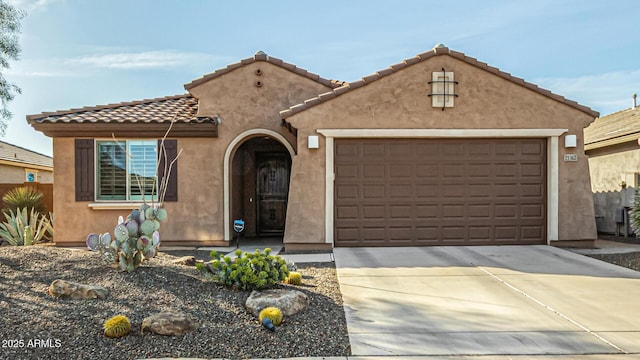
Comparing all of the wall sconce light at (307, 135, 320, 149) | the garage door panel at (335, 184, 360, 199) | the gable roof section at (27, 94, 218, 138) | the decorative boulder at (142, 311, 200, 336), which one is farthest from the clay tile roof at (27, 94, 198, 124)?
the decorative boulder at (142, 311, 200, 336)

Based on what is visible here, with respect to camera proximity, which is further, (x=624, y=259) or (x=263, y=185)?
(x=263, y=185)

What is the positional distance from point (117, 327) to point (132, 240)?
1.92m

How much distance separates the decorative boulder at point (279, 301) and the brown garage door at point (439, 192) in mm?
4395

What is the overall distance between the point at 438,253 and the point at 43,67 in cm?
1288

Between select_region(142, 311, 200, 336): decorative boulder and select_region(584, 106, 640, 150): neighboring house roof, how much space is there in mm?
12172

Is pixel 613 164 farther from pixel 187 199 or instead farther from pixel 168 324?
pixel 168 324

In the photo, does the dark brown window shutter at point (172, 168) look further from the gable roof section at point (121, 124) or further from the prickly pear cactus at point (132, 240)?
the prickly pear cactus at point (132, 240)

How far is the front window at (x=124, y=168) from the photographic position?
33.7 feet

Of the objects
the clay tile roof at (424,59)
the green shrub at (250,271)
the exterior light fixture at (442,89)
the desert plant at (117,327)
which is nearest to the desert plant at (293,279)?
the green shrub at (250,271)

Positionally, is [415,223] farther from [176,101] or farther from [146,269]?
[176,101]

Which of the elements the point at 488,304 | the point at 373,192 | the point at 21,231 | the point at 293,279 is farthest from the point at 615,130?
the point at 21,231

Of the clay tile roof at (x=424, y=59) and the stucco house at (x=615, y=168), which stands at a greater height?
the clay tile roof at (x=424, y=59)

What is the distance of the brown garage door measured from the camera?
9.68m

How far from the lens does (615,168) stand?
12.4 m
